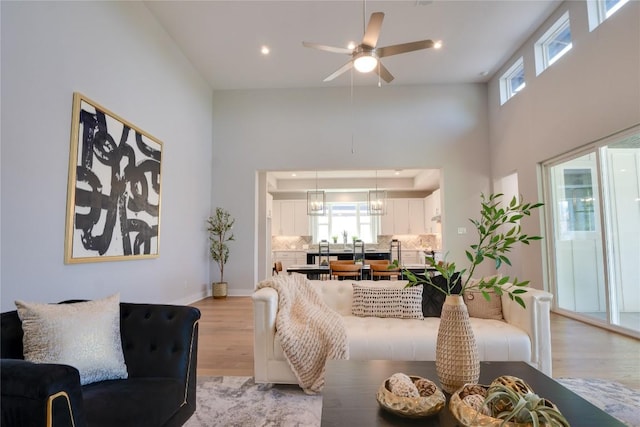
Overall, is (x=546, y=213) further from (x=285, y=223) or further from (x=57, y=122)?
(x=285, y=223)

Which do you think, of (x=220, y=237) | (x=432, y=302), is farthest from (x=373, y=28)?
(x=220, y=237)

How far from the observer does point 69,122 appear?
2.97 m

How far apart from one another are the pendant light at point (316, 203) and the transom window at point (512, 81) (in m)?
5.38

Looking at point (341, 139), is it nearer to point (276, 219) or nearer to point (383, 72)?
point (383, 72)

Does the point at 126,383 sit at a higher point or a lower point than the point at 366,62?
lower

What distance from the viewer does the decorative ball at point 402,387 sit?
1.12 metres

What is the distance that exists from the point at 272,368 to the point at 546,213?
4.74m

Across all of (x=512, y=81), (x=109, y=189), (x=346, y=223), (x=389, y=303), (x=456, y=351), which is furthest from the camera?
(x=346, y=223)

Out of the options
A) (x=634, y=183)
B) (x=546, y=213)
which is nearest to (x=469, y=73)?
(x=546, y=213)

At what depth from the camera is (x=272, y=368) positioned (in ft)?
7.73

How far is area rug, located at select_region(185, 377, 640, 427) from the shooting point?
1.93 meters

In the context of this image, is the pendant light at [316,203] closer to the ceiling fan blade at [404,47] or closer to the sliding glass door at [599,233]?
the sliding glass door at [599,233]

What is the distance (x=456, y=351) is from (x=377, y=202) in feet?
27.6

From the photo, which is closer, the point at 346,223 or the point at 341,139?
the point at 341,139
